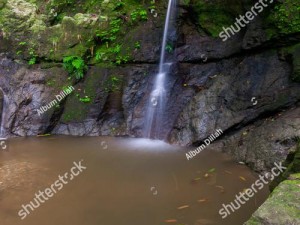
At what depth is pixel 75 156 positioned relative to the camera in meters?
6.64

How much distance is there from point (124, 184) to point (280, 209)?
2.87m

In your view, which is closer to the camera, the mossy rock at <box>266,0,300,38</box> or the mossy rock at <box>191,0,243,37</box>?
the mossy rock at <box>266,0,300,38</box>

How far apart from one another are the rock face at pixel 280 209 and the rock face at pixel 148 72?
114 inches

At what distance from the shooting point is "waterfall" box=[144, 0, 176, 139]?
7707mm

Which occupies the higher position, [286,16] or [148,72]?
[286,16]

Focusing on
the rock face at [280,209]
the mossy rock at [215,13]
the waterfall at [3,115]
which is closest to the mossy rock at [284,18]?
the mossy rock at [215,13]

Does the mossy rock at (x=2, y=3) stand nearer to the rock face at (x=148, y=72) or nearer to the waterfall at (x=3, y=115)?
the rock face at (x=148, y=72)

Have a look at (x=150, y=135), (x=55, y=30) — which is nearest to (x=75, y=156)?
(x=150, y=135)

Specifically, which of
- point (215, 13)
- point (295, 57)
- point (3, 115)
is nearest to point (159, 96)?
point (215, 13)

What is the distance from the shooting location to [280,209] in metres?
2.98

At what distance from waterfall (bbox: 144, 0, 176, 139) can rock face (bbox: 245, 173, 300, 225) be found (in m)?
4.44

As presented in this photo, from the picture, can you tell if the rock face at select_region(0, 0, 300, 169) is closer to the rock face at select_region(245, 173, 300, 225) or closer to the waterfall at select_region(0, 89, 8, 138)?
the waterfall at select_region(0, 89, 8, 138)

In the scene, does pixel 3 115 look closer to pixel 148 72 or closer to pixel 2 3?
pixel 2 3

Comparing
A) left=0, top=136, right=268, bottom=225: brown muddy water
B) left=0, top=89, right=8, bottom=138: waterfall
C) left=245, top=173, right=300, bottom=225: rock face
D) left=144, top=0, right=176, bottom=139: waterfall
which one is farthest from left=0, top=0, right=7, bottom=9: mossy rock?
left=245, top=173, right=300, bottom=225: rock face
